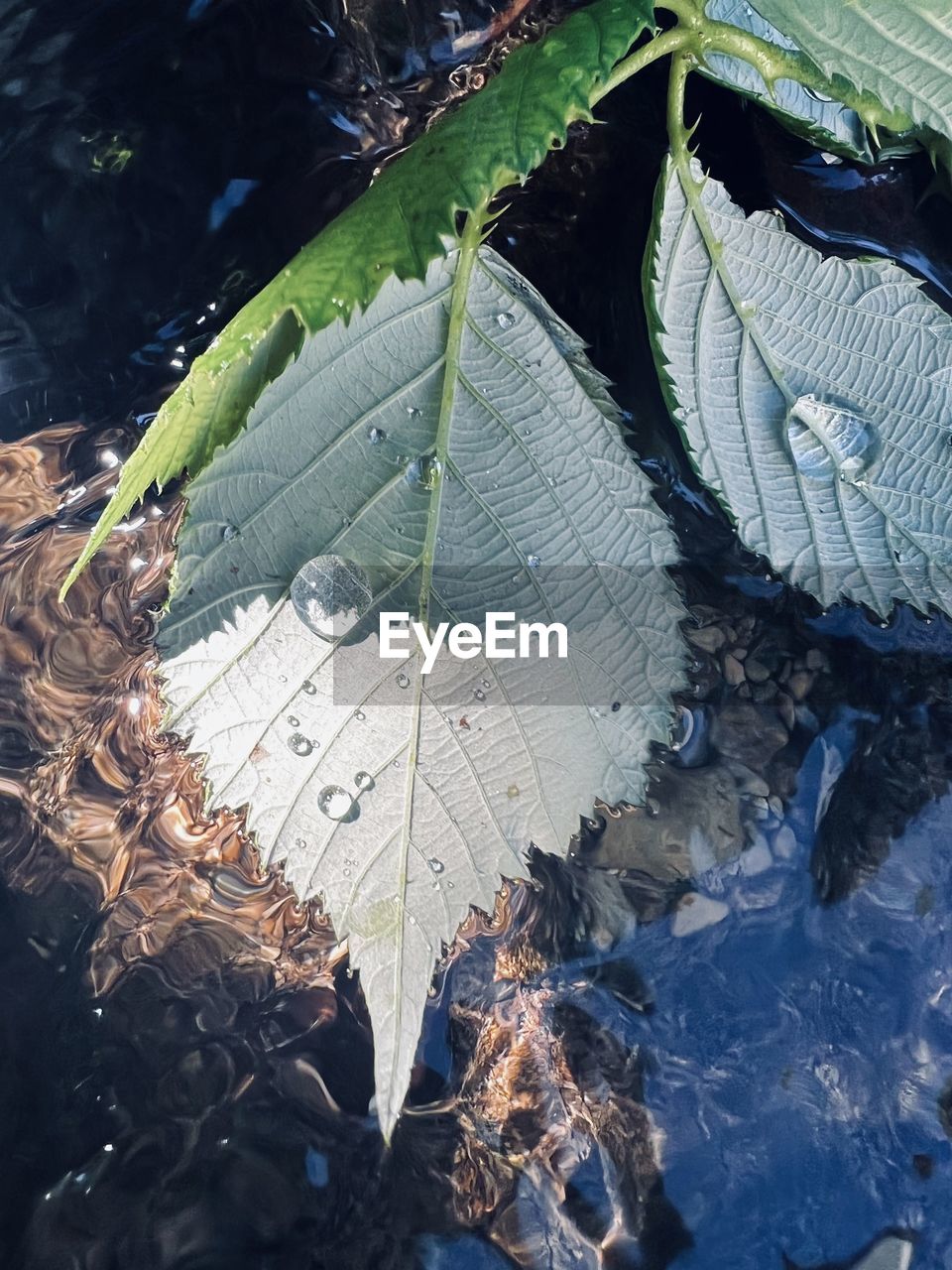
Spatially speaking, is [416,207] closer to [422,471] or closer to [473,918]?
[422,471]

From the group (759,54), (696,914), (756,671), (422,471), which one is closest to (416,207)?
(422,471)

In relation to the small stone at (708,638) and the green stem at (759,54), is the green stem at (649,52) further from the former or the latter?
the small stone at (708,638)

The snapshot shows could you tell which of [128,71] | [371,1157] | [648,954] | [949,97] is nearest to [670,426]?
[949,97]

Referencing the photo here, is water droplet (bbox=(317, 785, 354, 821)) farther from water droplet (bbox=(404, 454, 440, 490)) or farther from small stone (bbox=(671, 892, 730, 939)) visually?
small stone (bbox=(671, 892, 730, 939))

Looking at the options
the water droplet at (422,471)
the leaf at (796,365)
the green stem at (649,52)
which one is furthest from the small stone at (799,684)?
the green stem at (649,52)

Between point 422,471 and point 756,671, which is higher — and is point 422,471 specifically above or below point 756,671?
above

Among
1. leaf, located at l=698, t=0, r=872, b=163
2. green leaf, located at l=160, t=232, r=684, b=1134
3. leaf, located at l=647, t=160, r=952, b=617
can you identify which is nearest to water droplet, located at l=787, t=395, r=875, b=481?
leaf, located at l=647, t=160, r=952, b=617

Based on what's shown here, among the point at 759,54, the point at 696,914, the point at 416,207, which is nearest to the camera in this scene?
the point at 416,207

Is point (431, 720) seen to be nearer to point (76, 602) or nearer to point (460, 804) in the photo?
point (460, 804)
